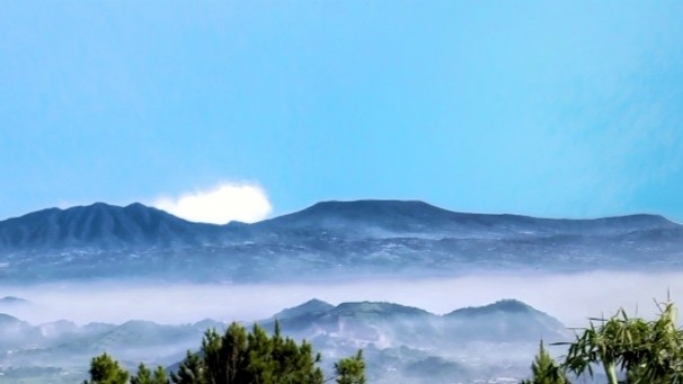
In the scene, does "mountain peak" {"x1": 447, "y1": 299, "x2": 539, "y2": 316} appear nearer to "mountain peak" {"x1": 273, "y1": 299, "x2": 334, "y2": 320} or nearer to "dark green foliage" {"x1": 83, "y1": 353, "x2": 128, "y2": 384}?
"mountain peak" {"x1": 273, "y1": 299, "x2": 334, "y2": 320}

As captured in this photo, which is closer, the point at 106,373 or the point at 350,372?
the point at 106,373

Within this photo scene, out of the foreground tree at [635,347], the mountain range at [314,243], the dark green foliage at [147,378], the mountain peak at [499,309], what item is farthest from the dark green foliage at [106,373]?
the mountain range at [314,243]

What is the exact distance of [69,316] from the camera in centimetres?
18362

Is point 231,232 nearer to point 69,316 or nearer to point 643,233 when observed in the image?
point 69,316

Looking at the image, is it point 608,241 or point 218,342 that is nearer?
point 218,342

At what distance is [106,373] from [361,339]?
457 ft

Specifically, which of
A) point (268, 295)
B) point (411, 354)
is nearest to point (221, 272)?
point (268, 295)

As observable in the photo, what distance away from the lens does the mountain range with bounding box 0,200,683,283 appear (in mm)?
178125

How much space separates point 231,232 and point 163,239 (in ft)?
43.0

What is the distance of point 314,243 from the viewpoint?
188625mm

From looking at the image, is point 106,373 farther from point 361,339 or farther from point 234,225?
point 234,225

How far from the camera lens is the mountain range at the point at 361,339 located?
152000 mm

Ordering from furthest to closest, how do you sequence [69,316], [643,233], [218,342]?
[69,316] < [643,233] < [218,342]

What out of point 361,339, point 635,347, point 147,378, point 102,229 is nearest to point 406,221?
point 361,339
